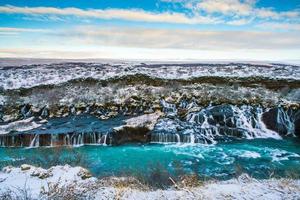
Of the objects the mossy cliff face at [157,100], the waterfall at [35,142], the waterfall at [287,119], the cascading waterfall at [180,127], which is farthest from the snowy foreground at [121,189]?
the waterfall at [287,119]

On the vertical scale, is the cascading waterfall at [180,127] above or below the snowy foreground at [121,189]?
below

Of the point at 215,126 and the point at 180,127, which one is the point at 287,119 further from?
the point at 180,127

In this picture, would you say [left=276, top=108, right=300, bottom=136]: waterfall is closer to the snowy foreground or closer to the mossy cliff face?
the mossy cliff face

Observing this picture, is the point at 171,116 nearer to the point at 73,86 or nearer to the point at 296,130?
the point at 296,130

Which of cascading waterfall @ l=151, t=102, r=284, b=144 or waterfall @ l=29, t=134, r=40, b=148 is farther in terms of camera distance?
cascading waterfall @ l=151, t=102, r=284, b=144

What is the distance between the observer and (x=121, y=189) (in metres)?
9.08

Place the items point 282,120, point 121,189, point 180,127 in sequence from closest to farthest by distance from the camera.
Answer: point 121,189, point 180,127, point 282,120

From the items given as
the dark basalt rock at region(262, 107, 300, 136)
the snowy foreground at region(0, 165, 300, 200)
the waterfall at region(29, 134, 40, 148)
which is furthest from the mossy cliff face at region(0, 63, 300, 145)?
the snowy foreground at region(0, 165, 300, 200)

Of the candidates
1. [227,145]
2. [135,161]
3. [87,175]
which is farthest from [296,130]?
[87,175]

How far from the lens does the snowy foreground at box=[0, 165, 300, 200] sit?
8.53m

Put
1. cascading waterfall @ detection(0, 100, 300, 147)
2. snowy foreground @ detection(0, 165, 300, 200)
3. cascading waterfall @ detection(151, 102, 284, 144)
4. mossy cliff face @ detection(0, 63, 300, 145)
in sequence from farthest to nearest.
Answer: mossy cliff face @ detection(0, 63, 300, 145), cascading waterfall @ detection(151, 102, 284, 144), cascading waterfall @ detection(0, 100, 300, 147), snowy foreground @ detection(0, 165, 300, 200)

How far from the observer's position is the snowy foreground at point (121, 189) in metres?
8.53

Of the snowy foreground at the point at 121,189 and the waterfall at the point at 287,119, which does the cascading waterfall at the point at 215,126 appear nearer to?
the waterfall at the point at 287,119

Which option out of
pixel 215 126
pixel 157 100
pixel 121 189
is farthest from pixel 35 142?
pixel 121 189
